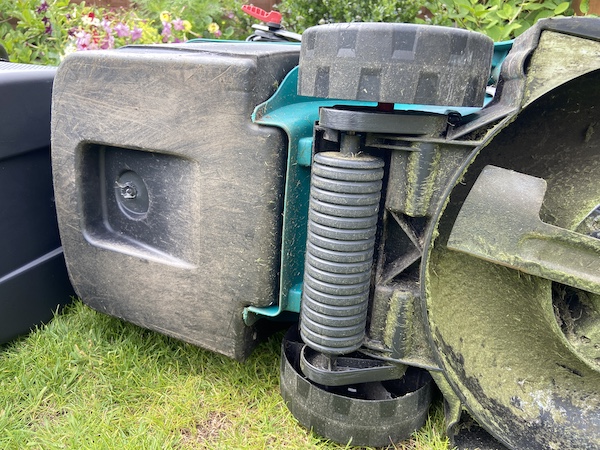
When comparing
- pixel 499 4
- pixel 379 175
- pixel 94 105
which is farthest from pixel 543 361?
pixel 499 4

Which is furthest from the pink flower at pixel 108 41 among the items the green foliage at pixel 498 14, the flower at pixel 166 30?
the green foliage at pixel 498 14

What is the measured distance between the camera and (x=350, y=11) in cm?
298

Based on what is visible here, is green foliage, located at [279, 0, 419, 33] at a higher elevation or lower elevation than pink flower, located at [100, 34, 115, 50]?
higher

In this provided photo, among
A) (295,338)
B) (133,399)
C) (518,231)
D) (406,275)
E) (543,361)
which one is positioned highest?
(518,231)

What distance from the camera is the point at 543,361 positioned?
1.21 metres

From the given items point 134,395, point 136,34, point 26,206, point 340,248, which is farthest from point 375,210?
point 136,34

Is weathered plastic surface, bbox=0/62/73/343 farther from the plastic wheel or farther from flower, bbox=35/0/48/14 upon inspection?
flower, bbox=35/0/48/14

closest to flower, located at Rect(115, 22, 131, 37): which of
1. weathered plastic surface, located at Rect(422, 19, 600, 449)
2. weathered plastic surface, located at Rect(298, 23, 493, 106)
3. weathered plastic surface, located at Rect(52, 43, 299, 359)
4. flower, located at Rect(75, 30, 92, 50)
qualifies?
flower, located at Rect(75, 30, 92, 50)

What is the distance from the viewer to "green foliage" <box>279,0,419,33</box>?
293 centimetres

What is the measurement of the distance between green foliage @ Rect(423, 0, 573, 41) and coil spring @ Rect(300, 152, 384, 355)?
214 cm

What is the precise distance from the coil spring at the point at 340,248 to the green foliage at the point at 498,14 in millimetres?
2139

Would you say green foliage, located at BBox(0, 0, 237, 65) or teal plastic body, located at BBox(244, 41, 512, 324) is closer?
teal plastic body, located at BBox(244, 41, 512, 324)

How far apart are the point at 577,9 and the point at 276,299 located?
292 cm

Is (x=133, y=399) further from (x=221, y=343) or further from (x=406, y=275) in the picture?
(x=406, y=275)
